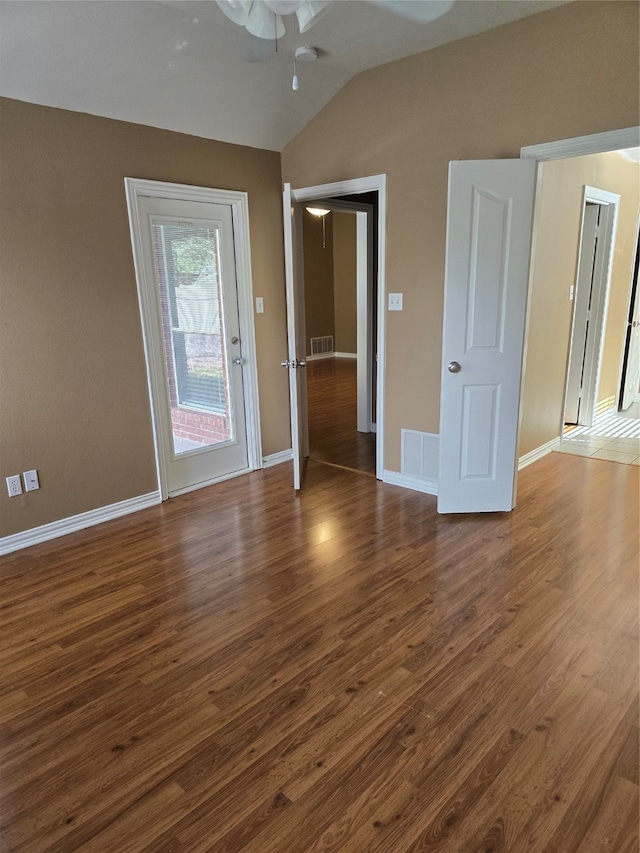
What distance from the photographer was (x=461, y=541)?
319cm

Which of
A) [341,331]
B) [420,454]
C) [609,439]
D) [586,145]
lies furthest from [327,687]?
[341,331]

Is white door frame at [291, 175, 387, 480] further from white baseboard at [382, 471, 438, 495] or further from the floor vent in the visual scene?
the floor vent

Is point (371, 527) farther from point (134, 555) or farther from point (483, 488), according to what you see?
point (134, 555)

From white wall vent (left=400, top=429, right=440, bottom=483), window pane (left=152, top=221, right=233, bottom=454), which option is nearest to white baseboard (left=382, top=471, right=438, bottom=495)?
white wall vent (left=400, top=429, right=440, bottom=483)

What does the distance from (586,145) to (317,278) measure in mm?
7549

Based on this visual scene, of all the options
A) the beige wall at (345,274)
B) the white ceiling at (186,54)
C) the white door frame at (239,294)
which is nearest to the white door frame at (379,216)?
the white door frame at (239,294)

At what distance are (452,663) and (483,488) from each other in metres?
1.54

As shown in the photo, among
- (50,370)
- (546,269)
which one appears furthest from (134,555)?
(546,269)

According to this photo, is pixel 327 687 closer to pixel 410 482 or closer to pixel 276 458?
pixel 410 482

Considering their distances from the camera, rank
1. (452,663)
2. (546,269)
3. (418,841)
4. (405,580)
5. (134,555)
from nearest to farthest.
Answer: (418,841), (452,663), (405,580), (134,555), (546,269)

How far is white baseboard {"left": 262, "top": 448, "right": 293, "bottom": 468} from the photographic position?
4625 millimetres

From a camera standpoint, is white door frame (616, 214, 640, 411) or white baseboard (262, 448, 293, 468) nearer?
white baseboard (262, 448, 293, 468)

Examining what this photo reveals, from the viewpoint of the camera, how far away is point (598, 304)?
5.21 meters

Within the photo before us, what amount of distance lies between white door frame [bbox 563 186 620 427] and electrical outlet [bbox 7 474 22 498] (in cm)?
428
